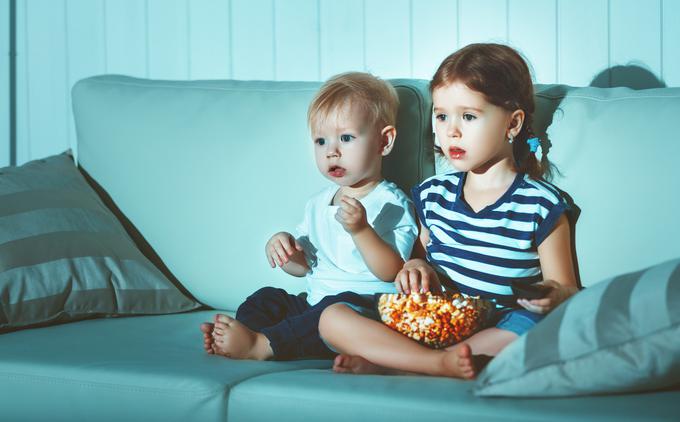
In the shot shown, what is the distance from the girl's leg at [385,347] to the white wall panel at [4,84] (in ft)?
5.33

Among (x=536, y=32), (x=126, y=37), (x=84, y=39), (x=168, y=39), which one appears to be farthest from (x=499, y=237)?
(x=84, y=39)

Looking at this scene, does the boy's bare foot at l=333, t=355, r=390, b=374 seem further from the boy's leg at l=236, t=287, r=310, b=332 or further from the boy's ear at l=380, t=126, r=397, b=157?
the boy's ear at l=380, t=126, r=397, b=157

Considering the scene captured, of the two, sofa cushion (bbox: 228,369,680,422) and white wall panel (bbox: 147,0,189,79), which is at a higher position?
white wall panel (bbox: 147,0,189,79)

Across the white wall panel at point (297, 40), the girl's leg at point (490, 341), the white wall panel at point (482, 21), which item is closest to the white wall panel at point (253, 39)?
the white wall panel at point (297, 40)

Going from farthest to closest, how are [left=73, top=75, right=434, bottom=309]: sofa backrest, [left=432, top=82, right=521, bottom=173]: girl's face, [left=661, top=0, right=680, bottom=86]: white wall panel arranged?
[left=661, top=0, right=680, bottom=86]: white wall panel < [left=73, top=75, right=434, bottom=309]: sofa backrest < [left=432, top=82, right=521, bottom=173]: girl's face

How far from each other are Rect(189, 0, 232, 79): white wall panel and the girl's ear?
1032 millimetres

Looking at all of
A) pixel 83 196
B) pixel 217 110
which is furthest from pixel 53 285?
pixel 217 110

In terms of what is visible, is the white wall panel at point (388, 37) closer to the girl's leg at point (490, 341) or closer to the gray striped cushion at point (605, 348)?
the girl's leg at point (490, 341)

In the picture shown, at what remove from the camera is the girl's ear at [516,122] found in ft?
5.40

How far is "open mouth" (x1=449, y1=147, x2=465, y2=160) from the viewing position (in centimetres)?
163

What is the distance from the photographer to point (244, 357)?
1.56 m

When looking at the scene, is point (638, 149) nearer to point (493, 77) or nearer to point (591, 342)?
point (493, 77)

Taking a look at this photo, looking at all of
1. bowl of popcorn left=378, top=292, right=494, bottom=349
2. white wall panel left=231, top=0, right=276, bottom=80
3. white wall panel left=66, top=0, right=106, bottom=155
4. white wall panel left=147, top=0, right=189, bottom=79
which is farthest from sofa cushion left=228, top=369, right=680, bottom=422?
white wall panel left=66, top=0, right=106, bottom=155

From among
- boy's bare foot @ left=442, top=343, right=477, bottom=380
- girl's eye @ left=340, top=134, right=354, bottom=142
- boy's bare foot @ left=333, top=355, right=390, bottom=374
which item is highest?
girl's eye @ left=340, top=134, right=354, bottom=142
